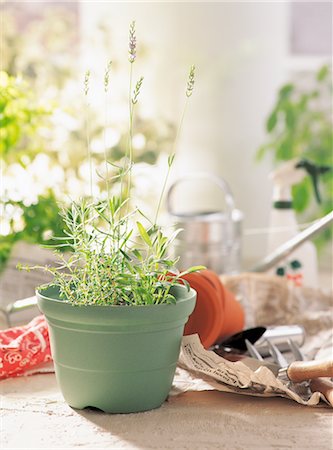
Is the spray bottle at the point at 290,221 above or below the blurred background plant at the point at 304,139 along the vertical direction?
below

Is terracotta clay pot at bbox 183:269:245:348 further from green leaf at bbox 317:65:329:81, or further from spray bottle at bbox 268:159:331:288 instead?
green leaf at bbox 317:65:329:81

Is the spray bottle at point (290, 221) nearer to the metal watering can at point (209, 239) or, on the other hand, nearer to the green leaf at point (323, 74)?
the metal watering can at point (209, 239)

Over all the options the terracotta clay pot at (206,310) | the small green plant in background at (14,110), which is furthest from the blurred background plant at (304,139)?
the terracotta clay pot at (206,310)

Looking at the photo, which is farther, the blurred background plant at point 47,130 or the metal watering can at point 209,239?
the metal watering can at point 209,239

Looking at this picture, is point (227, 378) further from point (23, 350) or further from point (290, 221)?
point (290, 221)

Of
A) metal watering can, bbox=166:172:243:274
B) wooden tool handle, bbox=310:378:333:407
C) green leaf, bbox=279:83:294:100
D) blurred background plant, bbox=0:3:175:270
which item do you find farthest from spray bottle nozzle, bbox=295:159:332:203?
wooden tool handle, bbox=310:378:333:407

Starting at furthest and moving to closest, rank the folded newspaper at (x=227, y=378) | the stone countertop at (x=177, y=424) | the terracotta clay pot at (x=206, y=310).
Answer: the terracotta clay pot at (x=206, y=310) → the folded newspaper at (x=227, y=378) → the stone countertop at (x=177, y=424)

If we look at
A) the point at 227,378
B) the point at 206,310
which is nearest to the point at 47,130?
the point at 206,310

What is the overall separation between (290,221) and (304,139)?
1.82ft

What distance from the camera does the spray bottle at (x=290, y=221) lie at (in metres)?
1.39

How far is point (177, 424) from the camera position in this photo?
0.83 meters

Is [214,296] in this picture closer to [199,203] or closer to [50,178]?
[50,178]

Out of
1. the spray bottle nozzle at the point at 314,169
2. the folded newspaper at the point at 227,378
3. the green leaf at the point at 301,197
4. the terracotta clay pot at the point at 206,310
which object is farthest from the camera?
the green leaf at the point at 301,197

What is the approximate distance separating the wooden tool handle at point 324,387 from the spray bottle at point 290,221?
46cm
